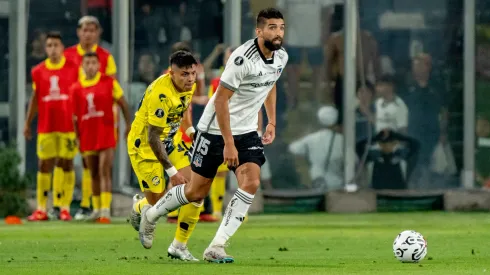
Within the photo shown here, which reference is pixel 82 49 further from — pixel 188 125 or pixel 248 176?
pixel 248 176

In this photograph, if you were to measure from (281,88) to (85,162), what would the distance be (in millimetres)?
3812

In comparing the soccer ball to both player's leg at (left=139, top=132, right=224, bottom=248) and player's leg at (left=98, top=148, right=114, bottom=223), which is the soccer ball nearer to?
player's leg at (left=139, top=132, right=224, bottom=248)

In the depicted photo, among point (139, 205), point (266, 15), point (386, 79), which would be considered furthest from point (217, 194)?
point (266, 15)

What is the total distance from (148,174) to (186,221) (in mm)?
1967

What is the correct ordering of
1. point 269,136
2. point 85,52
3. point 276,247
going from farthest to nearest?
point 85,52, point 276,247, point 269,136

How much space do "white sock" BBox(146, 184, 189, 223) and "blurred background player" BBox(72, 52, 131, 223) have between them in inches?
267

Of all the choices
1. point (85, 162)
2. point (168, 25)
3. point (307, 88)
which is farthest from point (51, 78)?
point (307, 88)

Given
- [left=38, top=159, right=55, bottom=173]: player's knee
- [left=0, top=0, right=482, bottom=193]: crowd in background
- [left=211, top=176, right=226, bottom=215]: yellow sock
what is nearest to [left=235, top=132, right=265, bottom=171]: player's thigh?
[left=211, top=176, right=226, bottom=215]: yellow sock

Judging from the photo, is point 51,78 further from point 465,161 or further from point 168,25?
point 465,161

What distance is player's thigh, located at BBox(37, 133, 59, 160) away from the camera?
21.0m

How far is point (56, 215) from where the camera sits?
2105 centimetres

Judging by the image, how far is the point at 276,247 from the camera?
14930 mm

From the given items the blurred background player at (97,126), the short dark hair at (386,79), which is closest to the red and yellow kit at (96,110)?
the blurred background player at (97,126)

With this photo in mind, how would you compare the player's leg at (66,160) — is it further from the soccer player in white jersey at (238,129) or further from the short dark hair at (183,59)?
the soccer player in white jersey at (238,129)
